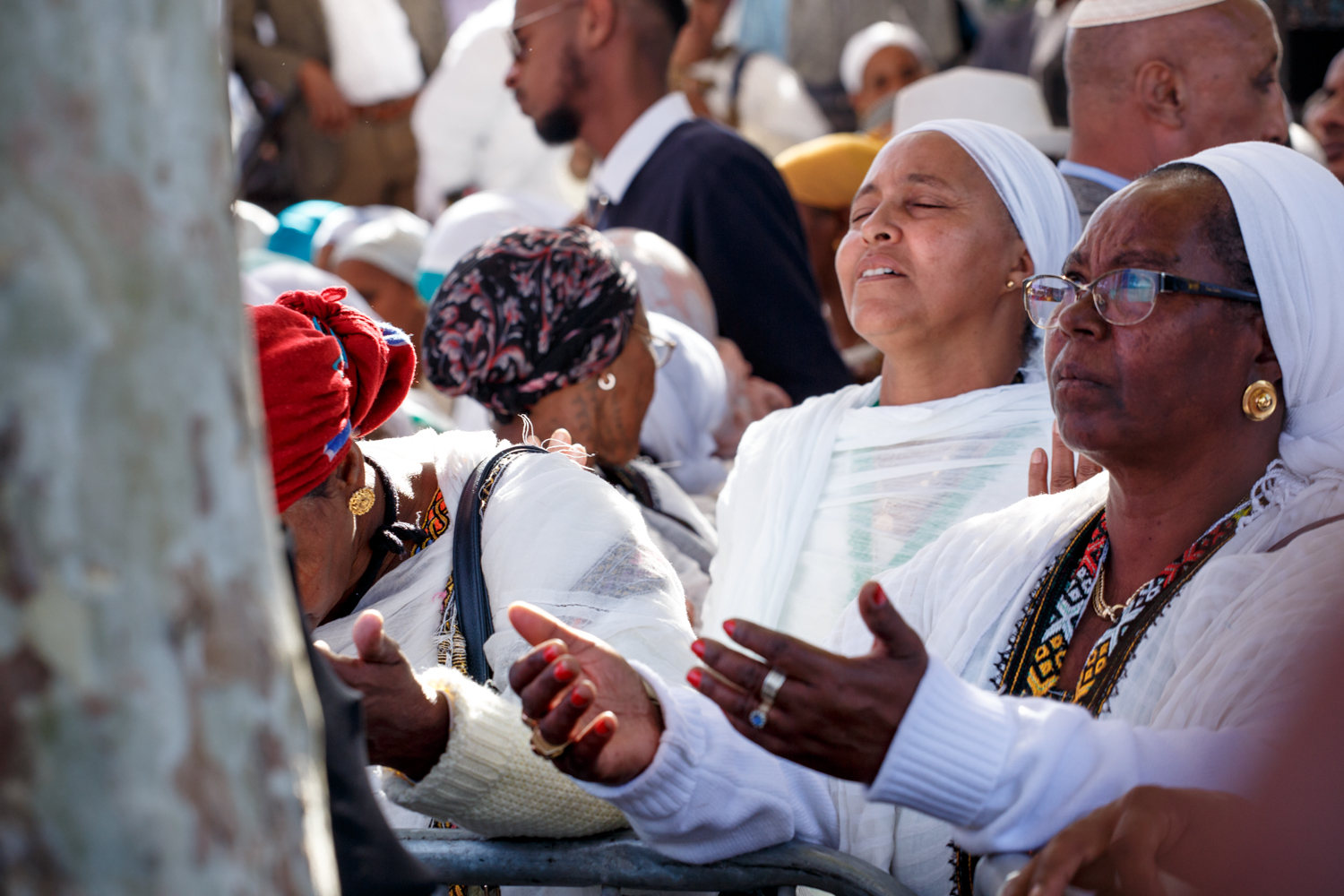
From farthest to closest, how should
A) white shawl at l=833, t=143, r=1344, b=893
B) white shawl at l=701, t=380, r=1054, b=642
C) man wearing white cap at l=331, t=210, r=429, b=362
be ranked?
1. man wearing white cap at l=331, t=210, r=429, b=362
2. white shawl at l=701, t=380, r=1054, b=642
3. white shawl at l=833, t=143, r=1344, b=893

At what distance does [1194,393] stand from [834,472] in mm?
1133

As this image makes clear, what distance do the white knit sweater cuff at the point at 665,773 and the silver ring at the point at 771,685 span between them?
0.38m

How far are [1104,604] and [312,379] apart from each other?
1.25 metres

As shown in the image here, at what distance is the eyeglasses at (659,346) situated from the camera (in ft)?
11.3

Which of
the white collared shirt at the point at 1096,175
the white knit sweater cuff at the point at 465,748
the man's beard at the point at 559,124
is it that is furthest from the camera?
the man's beard at the point at 559,124

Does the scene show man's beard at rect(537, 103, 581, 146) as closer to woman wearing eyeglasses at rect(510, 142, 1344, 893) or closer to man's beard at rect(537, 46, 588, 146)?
man's beard at rect(537, 46, 588, 146)

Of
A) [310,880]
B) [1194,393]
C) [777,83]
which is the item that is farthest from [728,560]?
[777,83]

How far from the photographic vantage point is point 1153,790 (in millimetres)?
1467

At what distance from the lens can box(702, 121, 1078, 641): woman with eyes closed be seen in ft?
9.38

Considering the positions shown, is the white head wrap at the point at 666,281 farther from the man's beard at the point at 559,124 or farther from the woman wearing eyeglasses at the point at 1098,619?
the woman wearing eyeglasses at the point at 1098,619

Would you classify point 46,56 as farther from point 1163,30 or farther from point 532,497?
point 1163,30

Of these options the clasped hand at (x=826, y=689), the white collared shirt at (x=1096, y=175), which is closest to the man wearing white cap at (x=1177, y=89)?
the white collared shirt at (x=1096, y=175)

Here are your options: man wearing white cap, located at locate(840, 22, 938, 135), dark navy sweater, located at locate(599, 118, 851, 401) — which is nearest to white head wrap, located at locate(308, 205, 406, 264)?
dark navy sweater, located at locate(599, 118, 851, 401)

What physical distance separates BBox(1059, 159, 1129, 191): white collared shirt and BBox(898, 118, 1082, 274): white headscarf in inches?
28.5
